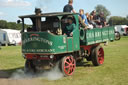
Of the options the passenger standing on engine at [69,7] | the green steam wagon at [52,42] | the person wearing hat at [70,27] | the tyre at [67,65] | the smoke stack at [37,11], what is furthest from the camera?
the passenger standing on engine at [69,7]

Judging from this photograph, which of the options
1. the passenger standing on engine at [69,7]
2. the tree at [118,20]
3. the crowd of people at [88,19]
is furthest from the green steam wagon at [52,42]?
the tree at [118,20]

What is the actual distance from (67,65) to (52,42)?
1.25 m

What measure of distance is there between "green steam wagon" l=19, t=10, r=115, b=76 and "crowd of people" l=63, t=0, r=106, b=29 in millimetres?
469

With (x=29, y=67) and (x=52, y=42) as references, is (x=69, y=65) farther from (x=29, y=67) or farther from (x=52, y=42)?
(x=29, y=67)

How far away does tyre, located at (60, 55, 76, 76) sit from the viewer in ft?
25.9

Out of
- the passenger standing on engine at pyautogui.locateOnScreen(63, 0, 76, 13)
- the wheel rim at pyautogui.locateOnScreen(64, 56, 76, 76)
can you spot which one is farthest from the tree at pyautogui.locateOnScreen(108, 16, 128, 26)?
the wheel rim at pyautogui.locateOnScreen(64, 56, 76, 76)

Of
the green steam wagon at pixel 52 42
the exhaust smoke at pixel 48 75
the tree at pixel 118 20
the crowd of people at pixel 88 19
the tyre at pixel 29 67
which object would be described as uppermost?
the tree at pixel 118 20

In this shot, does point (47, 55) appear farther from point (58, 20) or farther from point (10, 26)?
point (10, 26)

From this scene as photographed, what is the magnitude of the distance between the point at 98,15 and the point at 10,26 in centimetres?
6268

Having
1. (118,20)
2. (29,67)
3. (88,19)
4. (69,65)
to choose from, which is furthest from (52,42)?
(118,20)

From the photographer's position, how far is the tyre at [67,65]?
311 inches

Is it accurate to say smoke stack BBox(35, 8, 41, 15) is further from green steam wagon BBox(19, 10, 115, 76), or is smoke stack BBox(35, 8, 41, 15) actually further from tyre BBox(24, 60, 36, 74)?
tyre BBox(24, 60, 36, 74)

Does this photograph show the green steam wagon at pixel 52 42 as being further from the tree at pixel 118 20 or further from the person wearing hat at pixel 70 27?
Answer: the tree at pixel 118 20

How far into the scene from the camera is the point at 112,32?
455 inches
